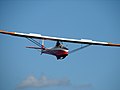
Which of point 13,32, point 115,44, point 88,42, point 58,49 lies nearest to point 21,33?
point 13,32

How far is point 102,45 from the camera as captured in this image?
208 ft

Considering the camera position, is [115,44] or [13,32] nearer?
[13,32]

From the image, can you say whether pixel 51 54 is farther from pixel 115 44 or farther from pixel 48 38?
pixel 115 44

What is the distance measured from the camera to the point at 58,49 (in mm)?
58719

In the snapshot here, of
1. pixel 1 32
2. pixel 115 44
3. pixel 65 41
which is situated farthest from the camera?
pixel 115 44

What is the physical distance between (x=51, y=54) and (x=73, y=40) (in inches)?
181

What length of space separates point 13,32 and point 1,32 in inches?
77.4

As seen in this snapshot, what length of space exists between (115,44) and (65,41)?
34.1 ft

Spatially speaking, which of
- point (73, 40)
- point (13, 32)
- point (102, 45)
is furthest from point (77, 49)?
point (13, 32)

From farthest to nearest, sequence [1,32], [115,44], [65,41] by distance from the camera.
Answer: [115,44] < [65,41] < [1,32]

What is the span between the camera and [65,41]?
60.1 metres

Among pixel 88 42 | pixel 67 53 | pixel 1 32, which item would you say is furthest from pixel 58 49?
pixel 1 32

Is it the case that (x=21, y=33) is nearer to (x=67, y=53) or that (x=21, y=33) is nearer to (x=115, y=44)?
(x=67, y=53)

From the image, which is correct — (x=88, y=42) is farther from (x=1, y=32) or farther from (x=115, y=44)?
(x=1, y=32)
